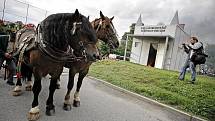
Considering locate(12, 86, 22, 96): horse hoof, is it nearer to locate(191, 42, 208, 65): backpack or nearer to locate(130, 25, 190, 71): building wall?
locate(191, 42, 208, 65): backpack

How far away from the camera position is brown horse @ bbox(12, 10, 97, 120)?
13.4ft

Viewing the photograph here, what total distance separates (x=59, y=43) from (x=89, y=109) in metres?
2.08

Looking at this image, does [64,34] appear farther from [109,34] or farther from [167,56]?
[167,56]

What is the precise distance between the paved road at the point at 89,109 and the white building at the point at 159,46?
18.7m

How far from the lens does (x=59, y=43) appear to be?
437cm

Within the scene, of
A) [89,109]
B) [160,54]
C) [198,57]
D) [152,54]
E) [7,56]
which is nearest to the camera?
[89,109]

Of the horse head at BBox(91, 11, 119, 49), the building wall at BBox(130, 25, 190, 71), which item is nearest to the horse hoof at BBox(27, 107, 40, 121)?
the horse head at BBox(91, 11, 119, 49)

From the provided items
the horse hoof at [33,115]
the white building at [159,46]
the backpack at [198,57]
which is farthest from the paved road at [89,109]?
the white building at [159,46]

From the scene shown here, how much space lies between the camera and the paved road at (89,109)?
4.81 meters

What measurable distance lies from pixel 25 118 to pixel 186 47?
30.9 ft

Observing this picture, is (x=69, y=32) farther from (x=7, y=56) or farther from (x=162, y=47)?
(x=162, y=47)

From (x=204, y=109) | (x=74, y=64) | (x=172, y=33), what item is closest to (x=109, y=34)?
(x=74, y=64)

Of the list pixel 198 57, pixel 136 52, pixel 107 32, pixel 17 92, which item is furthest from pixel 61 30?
pixel 136 52

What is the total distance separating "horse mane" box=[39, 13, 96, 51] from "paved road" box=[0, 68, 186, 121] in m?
1.50
